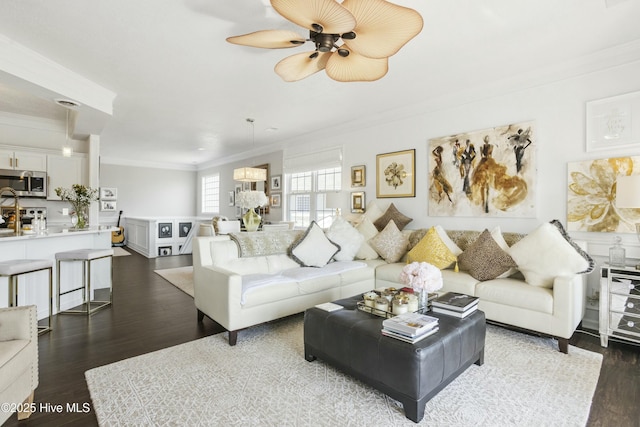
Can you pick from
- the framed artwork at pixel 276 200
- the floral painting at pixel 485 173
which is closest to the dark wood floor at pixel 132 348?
the floral painting at pixel 485 173

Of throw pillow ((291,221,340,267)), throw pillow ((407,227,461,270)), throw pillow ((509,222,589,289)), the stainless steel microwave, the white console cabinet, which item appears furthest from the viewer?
the white console cabinet

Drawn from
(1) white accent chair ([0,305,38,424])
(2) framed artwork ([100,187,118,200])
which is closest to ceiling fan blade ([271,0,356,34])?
(1) white accent chair ([0,305,38,424])

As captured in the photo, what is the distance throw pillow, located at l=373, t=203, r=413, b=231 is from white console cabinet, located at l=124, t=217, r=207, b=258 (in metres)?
5.53

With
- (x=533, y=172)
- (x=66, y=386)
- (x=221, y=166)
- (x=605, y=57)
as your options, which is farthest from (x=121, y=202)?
(x=605, y=57)

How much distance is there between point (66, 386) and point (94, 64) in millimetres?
3041

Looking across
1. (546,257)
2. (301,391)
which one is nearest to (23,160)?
(301,391)

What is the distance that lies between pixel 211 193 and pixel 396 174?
23.2 ft

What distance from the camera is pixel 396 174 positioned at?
15.6ft

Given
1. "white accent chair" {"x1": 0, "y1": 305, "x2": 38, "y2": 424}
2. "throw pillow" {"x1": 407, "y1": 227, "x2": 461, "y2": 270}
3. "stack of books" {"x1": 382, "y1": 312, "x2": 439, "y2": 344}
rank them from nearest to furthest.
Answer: "white accent chair" {"x1": 0, "y1": 305, "x2": 38, "y2": 424}, "stack of books" {"x1": 382, "y1": 312, "x2": 439, "y2": 344}, "throw pillow" {"x1": 407, "y1": 227, "x2": 461, "y2": 270}

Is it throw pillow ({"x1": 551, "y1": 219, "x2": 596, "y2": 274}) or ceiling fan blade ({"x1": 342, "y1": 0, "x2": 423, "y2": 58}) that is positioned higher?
ceiling fan blade ({"x1": 342, "y1": 0, "x2": 423, "y2": 58})

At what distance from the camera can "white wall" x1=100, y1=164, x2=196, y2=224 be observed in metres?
9.30

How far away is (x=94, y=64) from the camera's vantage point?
3.22 meters

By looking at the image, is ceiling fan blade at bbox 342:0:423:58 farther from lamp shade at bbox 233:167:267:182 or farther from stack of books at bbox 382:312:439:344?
lamp shade at bbox 233:167:267:182

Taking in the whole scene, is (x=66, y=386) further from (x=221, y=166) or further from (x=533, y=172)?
(x=221, y=166)
